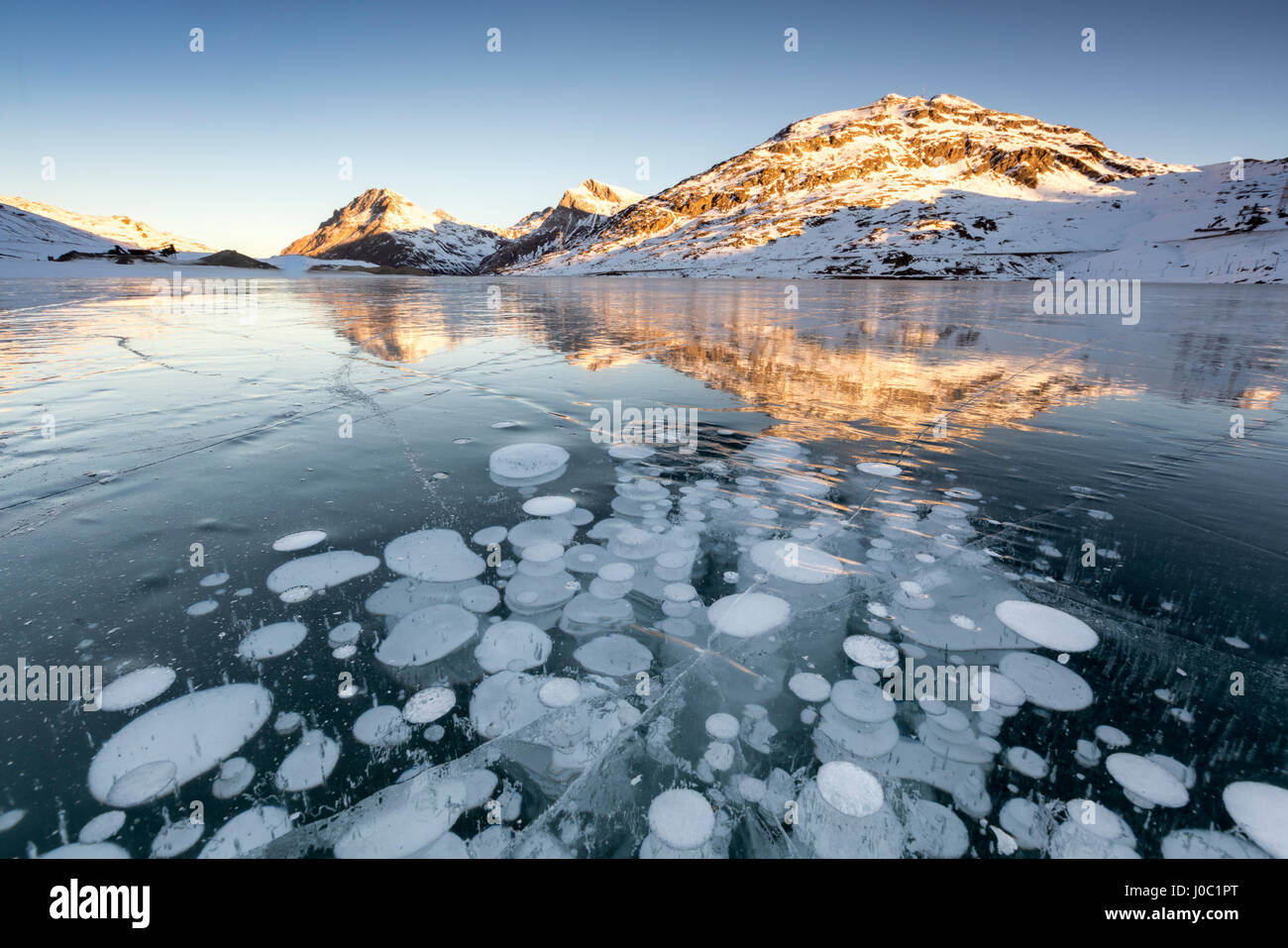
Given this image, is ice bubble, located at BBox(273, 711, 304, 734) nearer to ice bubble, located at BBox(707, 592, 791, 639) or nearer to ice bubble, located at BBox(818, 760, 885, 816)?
ice bubble, located at BBox(707, 592, 791, 639)

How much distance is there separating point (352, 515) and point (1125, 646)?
4.24 meters

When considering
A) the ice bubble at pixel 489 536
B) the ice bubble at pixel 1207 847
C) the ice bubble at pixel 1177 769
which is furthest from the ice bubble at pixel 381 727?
the ice bubble at pixel 1177 769

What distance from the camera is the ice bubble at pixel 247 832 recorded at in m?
1.48

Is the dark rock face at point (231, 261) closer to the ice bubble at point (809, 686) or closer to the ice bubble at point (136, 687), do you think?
the ice bubble at point (136, 687)

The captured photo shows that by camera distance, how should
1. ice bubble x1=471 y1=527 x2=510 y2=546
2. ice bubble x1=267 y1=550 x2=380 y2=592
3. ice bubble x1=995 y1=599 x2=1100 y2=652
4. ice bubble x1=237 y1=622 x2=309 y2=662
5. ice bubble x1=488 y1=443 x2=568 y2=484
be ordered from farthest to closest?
ice bubble x1=488 y1=443 x2=568 y2=484
ice bubble x1=471 y1=527 x2=510 y2=546
ice bubble x1=267 y1=550 x2=380 y2=592
ice bubble x1=995 y1=599 x2=1100 y2=652
ice bubble x1=237 y1=622 x2=309 y2=662

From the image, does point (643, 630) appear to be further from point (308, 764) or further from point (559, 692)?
point (308, 764)

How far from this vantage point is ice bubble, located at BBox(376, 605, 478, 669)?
2.25 metres

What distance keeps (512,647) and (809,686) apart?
1.30 m

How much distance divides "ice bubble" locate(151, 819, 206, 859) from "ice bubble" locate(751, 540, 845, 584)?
8.26 ft

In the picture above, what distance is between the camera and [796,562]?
3041 millimetres

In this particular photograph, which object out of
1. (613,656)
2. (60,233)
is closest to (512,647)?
(613,656)

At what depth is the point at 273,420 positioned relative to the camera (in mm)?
5441

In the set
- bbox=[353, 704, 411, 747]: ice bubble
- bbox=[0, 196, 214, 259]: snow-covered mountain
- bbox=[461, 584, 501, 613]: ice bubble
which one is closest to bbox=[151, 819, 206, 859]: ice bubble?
bbox=[353, 704, 411, 747]: ice bubble
